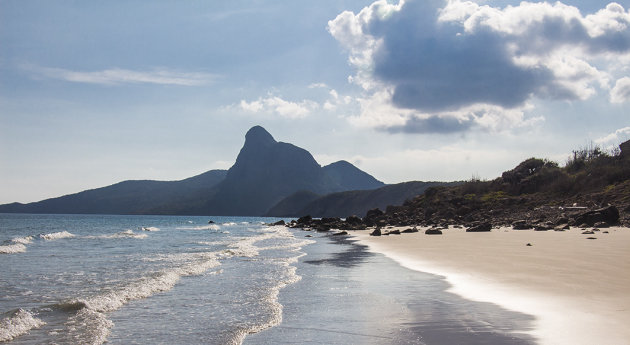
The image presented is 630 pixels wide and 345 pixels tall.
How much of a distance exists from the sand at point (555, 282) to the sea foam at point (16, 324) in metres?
8.63

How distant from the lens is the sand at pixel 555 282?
6719 millimetres

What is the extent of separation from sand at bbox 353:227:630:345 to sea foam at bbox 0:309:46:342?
8626mm

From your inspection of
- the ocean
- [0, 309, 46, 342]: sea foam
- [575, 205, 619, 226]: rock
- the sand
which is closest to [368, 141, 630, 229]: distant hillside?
[575, 205, 619, 226]: rock

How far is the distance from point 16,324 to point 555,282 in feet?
38.8

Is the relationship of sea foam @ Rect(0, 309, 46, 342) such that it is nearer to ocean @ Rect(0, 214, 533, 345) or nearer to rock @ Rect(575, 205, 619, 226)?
ocean @ Rect(0, 214, 533, 345)

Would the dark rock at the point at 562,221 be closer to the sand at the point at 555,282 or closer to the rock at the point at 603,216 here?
the rock at the point at 603,216

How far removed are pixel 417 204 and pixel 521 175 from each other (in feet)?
62.0

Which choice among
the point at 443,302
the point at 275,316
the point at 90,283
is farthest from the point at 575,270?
the point at 90,283

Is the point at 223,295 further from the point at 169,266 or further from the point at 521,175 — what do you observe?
the point at 521,175

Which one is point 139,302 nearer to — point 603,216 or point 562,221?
point 603,216

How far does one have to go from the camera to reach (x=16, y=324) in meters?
8.07

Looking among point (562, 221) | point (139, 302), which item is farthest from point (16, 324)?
point (562, 221)

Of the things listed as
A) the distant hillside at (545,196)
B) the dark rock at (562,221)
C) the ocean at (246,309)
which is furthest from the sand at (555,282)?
the distant hillside at (545,196)

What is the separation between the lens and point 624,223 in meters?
28.5
